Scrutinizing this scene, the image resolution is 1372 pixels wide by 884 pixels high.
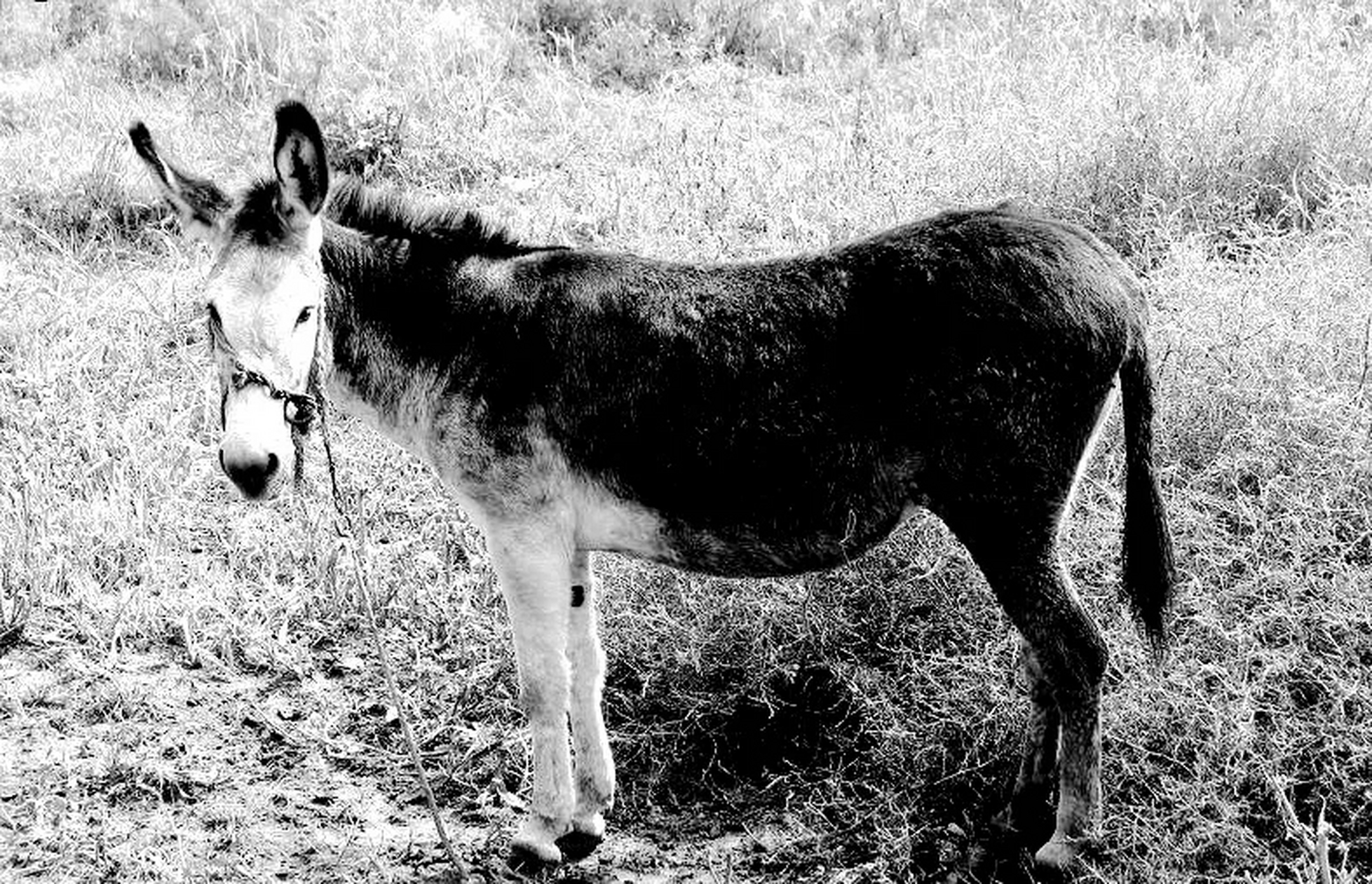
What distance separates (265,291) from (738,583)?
77.5 inches

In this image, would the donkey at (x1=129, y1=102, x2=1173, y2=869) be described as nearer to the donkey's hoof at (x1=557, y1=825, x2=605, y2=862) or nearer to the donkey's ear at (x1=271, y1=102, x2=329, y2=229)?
the donkey's ear at (x1=271, y1=102, x2=329, y2=229)

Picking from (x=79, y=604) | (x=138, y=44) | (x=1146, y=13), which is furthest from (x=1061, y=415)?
(x=138, y=44)

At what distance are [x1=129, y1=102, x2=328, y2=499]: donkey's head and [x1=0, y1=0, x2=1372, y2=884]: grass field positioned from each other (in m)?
0.84

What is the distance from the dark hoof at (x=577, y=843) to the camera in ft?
13.0

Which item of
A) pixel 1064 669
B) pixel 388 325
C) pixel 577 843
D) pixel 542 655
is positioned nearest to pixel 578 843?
pixel 577 843

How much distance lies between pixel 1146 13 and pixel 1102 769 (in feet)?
18.1

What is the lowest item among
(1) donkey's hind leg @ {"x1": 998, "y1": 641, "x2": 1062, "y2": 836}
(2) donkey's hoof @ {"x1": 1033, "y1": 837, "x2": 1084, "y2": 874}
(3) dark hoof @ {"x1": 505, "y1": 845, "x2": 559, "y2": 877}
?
(3) dark hoof @ {"x1": 505, "y1": 845, "x2": 559, "y2": 877}

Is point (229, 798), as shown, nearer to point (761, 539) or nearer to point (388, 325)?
point (388, 325)

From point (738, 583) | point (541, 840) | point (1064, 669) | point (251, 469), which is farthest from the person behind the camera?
point (738, 583)

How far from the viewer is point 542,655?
3.72 meters

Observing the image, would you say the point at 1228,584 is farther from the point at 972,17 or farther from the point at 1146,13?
the point at 972,17

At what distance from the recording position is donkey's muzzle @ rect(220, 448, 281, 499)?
3234 millimetres

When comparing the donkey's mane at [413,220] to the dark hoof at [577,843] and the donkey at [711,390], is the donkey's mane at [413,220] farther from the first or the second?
the dark hoof at [577,843]

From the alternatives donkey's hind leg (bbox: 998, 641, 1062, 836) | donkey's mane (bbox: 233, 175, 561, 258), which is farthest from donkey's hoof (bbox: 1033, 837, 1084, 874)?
donkey's mane (bbox: 233, 175, 561, 258)
